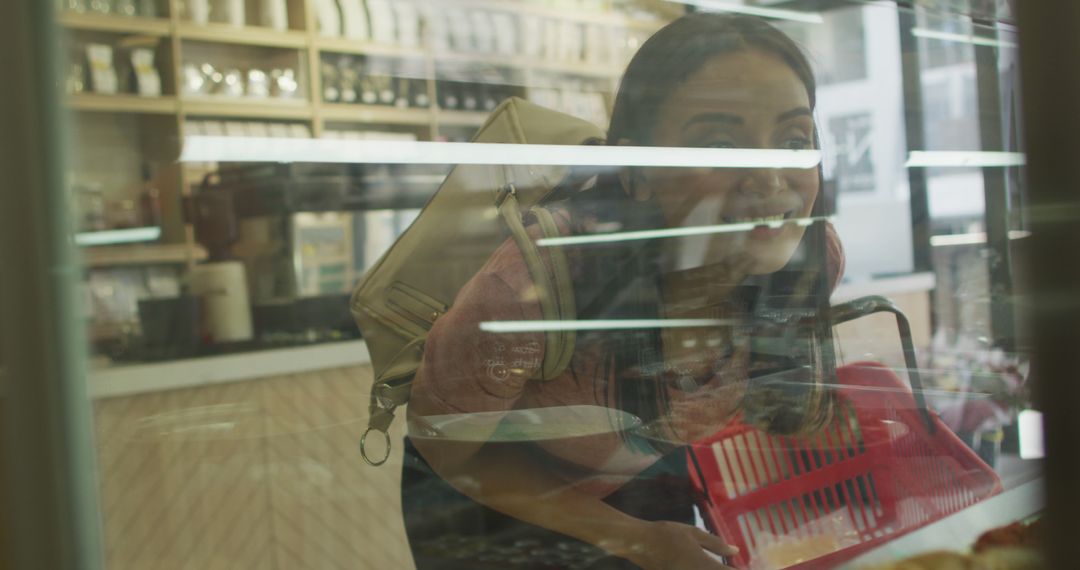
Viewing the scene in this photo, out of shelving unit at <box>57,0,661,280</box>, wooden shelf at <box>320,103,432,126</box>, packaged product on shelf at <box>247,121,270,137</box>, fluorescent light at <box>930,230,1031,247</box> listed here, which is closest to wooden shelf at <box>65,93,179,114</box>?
shelving unit at <box>57,0,661,280</box>

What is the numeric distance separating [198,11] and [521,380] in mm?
2036

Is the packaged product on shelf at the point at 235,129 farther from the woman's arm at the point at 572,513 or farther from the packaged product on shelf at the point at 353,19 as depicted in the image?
the woman's arm at the point at 572,513

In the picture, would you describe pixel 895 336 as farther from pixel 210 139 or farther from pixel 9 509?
pixel 210 139

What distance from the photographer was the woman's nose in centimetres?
140

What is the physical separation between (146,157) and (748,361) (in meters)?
1.83

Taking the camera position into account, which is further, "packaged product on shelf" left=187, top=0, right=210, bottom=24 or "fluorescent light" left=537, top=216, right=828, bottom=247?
"packaged product on shelf" left=187, top=0, right=210, bottom=24

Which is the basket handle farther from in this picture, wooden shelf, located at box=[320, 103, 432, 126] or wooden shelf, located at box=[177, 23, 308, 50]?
wooden shelf, located at box=[177, 23, 308, 50]

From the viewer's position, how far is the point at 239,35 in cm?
298

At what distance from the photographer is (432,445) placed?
1500mm

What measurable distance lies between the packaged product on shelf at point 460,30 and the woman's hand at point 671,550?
2.45 metres

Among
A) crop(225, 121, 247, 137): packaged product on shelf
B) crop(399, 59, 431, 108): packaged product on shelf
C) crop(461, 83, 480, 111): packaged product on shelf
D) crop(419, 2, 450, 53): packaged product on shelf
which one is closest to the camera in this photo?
crop(225, 121, 247, 137): packaged product on shelf

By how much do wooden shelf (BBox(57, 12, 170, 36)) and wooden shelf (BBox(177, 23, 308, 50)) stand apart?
0.06 metres

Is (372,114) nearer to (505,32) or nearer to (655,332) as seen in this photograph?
(505,32)

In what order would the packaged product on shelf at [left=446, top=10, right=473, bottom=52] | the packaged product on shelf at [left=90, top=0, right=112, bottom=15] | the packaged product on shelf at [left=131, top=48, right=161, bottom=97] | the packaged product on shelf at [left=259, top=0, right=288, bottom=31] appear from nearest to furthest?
the packaged product on shelf at [left=90, top=0, right=112, bottom=15], the packaged product on shelf at [left=131, top=48, right=161, bottom=97], the packaged product on shelf at [left=259, top=0, right=288, bottom=31], the packaged product on shelf at [left=446, top=10, right=473, bottom=52]
